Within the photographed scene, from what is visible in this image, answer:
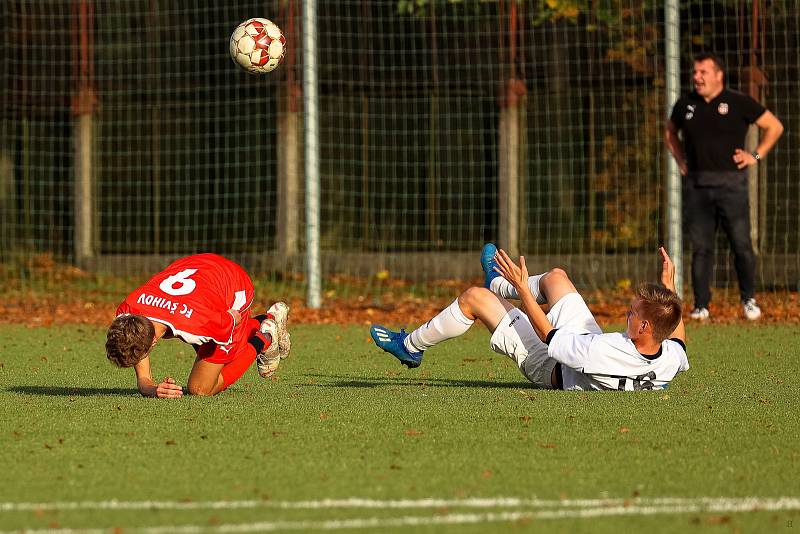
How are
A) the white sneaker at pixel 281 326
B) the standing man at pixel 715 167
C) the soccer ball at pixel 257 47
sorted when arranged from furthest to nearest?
1. the standing man at pixel 715 167
2. the soccer ball at pixel 257 47
3. the white sneaker at pixel 281 326

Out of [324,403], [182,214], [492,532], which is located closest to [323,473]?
[492,532]

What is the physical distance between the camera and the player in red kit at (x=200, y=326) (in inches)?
254

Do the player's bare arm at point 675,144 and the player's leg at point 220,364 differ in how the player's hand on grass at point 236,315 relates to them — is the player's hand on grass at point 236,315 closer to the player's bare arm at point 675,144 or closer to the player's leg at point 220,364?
the player's leg at point 220,364

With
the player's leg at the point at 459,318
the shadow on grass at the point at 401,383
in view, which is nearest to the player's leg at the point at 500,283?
the player's leg at the point at 459,318

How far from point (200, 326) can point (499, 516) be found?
2.76m

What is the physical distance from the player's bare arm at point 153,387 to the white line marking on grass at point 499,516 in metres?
2.63

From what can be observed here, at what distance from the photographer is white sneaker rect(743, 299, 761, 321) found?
1186 cm

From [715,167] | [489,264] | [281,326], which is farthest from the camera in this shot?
[715,167]

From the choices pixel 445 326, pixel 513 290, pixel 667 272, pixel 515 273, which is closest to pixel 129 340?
pixel 445 326

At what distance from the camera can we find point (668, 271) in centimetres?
704

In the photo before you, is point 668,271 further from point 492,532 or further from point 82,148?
point 82,148

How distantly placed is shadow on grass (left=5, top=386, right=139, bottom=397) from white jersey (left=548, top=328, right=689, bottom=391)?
7.71 ft

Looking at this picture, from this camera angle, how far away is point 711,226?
11.8 m

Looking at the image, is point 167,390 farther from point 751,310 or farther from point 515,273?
point 751,310
